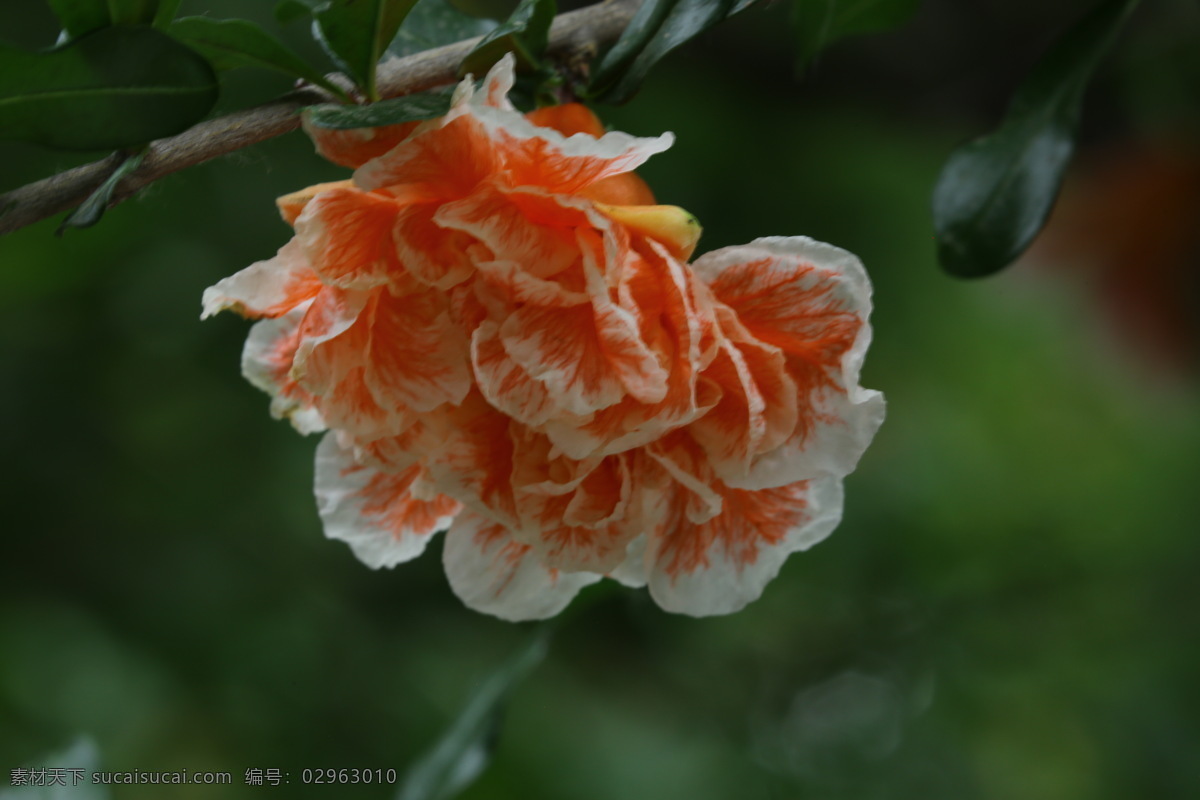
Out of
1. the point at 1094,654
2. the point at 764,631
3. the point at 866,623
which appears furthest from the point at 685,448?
the point at 1094,654

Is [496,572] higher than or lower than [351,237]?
lower

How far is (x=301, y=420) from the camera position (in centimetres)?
50

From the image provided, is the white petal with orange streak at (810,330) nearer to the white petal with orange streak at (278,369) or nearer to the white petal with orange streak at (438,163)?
the white petal with orange streak at (438,163)

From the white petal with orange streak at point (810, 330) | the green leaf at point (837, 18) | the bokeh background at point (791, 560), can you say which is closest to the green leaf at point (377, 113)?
the white petal with orange streak at point (810, 330)

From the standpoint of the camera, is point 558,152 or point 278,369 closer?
point 558,152

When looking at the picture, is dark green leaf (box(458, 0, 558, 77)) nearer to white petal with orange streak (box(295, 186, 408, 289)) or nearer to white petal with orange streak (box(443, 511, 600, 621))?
white petal with orange streak (box(295, 186, 408, 289))

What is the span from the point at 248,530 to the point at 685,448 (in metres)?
1.43

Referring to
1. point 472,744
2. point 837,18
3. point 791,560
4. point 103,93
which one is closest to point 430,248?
point 103,93

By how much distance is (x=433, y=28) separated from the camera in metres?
0.56

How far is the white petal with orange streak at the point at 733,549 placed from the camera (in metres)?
0.48

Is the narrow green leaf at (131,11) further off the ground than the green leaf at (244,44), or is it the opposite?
the narrow green leaf at (131,11)

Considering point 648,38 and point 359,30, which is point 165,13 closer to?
Answer: point 359,30

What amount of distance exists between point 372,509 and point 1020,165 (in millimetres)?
418

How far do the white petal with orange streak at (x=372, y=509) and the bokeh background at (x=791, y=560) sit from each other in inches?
33.6
